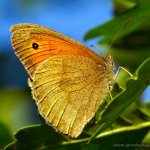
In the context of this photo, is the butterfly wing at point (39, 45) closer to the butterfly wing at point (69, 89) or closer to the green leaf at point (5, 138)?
the butterfly wing at point (69, 89)

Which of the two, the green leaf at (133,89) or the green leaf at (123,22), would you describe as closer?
the green leaf at (133,89)

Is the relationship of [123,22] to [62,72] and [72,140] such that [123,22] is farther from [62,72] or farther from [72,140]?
[72,140]

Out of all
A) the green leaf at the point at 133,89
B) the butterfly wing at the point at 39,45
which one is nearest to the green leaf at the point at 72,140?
the green leaf at the point at 133,89

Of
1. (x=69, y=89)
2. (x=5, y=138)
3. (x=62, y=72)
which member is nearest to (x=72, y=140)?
(x=5, y=138)

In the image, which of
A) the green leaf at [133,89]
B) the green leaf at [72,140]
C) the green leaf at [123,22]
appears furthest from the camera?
the green leaf at [123,22]

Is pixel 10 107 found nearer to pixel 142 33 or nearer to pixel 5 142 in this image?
pixel 142 33

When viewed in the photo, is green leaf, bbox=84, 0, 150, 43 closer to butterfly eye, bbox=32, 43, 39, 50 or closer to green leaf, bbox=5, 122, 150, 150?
butterfly eye, bbox=32, 43, 39, 50

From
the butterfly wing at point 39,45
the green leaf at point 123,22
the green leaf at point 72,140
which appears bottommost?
the green leaf at point 72,140
